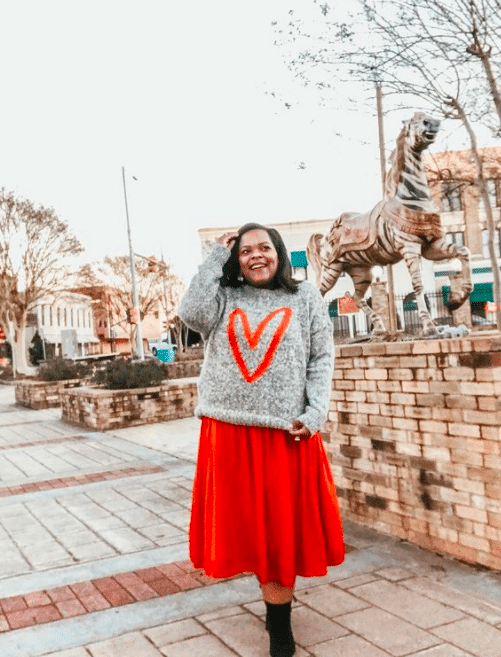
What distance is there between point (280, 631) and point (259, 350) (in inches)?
47.9

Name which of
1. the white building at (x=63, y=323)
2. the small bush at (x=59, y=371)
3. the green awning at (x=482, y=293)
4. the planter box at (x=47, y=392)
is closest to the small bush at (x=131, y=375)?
the planter box at (x=47, y=392)

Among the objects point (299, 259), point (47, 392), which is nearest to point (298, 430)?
point (47, 392)

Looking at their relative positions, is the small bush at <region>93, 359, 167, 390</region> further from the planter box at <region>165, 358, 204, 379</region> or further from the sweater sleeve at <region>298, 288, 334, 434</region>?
the sweater sleeve at <region>298, 288, 334, 434</region>

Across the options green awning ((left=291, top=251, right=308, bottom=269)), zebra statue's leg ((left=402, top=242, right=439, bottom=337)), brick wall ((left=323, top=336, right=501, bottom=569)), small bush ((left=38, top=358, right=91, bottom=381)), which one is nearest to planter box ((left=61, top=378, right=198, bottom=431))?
small bush ((left=38, top=358, right=91, bottom=381))

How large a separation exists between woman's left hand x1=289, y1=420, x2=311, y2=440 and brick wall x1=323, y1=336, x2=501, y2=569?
1373 millimetres

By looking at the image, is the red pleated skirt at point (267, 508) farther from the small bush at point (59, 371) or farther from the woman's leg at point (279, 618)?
the small bush at point (59, 371)

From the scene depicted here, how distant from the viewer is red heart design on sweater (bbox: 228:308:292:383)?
9.19ft

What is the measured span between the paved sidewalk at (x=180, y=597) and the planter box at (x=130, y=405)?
Result: 18.9 ft

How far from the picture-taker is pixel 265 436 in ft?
9.13

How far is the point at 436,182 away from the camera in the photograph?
12.0 m

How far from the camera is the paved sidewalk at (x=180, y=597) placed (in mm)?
2924

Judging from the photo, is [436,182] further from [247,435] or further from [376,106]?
[247,435]

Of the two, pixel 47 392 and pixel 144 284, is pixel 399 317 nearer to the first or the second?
pixel 47 392

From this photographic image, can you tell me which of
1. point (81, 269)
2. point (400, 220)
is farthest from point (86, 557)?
point (81, 269)
